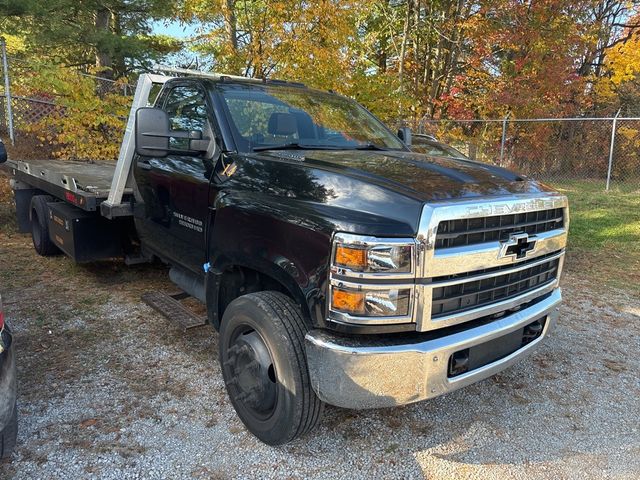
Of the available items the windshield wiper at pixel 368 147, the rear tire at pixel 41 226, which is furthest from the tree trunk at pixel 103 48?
the windshield wiper at pixel 368 147

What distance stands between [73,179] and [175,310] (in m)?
2.10

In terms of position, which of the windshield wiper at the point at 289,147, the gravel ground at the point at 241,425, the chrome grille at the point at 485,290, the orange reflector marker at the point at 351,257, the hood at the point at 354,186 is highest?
the windshield wiper at the point at 289,147

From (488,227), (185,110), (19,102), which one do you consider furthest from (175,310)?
(19,102)

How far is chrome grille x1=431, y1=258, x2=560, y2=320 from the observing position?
8.10 ft

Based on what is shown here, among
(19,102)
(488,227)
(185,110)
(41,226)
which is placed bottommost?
(41,226)

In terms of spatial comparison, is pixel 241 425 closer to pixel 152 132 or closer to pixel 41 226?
pixel 152 132

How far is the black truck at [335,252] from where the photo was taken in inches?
92.8

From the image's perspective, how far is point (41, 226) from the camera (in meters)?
6.36

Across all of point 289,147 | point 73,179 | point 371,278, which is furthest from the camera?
point 73,179

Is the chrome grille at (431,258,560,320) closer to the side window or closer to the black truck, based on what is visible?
the black truck

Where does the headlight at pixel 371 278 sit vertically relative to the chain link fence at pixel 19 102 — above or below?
below

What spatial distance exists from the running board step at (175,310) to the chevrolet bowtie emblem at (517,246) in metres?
2.14

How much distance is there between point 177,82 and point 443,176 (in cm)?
246

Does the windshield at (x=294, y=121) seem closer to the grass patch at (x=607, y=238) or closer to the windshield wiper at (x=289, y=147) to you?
the windshield wiper at (x=289, y=147)
